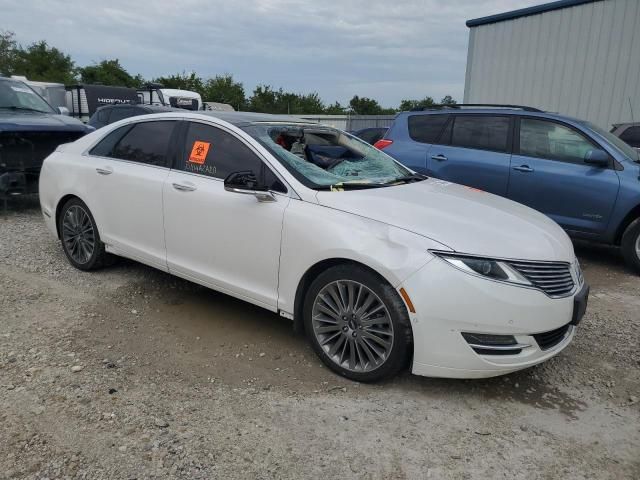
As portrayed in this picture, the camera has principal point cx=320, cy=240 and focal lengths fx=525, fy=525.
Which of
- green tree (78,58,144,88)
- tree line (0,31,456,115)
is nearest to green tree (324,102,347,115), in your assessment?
tree line (0,31,456,115)

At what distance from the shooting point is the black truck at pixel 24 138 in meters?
7.09

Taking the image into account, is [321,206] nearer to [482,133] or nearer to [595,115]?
[482,133]

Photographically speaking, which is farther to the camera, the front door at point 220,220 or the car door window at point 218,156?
the car door window at point 218,156

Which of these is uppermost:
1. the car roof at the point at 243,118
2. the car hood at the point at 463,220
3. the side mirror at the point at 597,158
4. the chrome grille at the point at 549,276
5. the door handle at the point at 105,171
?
the car roof at the point at 243,118

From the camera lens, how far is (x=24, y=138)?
7.26 metres

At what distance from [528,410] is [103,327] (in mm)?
3001

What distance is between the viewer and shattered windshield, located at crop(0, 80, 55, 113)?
26.8 feet

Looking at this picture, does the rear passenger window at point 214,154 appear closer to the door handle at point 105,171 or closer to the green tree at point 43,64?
the door handle at point 105,171

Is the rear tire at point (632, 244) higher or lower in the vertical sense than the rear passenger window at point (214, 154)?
lower

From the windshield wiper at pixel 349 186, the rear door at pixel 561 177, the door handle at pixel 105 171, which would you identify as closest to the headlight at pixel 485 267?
the windshield wiper at pixel 349 186

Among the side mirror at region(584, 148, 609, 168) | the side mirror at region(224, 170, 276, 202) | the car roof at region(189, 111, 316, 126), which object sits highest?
the car roof at region(189, 111, 316, 126)

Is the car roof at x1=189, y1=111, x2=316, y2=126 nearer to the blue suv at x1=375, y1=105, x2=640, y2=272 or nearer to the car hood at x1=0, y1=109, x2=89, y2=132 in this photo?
the blue suv at x1=375, y1=105, x2=640, y2=272

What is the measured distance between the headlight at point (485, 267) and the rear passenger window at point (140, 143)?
2.53 m

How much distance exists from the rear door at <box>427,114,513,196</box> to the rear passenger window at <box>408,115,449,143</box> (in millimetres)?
98
